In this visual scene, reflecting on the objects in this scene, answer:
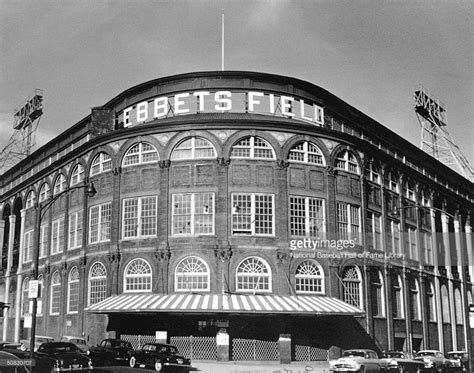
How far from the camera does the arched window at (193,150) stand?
4528cm

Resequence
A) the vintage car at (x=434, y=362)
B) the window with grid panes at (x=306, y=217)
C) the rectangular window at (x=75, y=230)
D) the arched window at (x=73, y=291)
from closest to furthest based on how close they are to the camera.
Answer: the vintage car at (x=434, y=362), the window with grid panes at (x=306, y=217), the arched window at (x=73, y=291), the rectangular window at (x=75, y=230)

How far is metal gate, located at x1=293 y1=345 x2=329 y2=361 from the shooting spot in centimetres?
4188

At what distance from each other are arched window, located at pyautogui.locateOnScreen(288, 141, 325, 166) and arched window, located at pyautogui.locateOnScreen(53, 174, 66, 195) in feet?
65.8

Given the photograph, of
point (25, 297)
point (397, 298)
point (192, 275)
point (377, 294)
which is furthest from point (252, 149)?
point (25, 297)

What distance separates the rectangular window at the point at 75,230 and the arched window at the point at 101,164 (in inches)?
140

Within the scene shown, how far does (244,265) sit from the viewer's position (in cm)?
4375

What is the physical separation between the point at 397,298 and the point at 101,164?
2553cm

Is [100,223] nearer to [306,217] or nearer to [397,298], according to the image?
[306,217]

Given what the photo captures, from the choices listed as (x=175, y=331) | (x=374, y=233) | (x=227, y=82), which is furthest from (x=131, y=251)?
(x=374, y=233)

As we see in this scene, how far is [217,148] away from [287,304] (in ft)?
37.9

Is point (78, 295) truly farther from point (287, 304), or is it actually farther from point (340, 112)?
point (340, 112)

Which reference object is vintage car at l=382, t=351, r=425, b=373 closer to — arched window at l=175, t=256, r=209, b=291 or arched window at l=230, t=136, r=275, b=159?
arched window at l=175, t=256, r=209, b=291

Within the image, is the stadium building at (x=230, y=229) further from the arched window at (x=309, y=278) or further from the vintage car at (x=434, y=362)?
the vintage car at (x=434, y=362)

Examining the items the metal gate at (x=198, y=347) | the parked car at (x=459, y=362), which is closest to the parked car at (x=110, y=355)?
the metal gate at (x=198, y=347)
